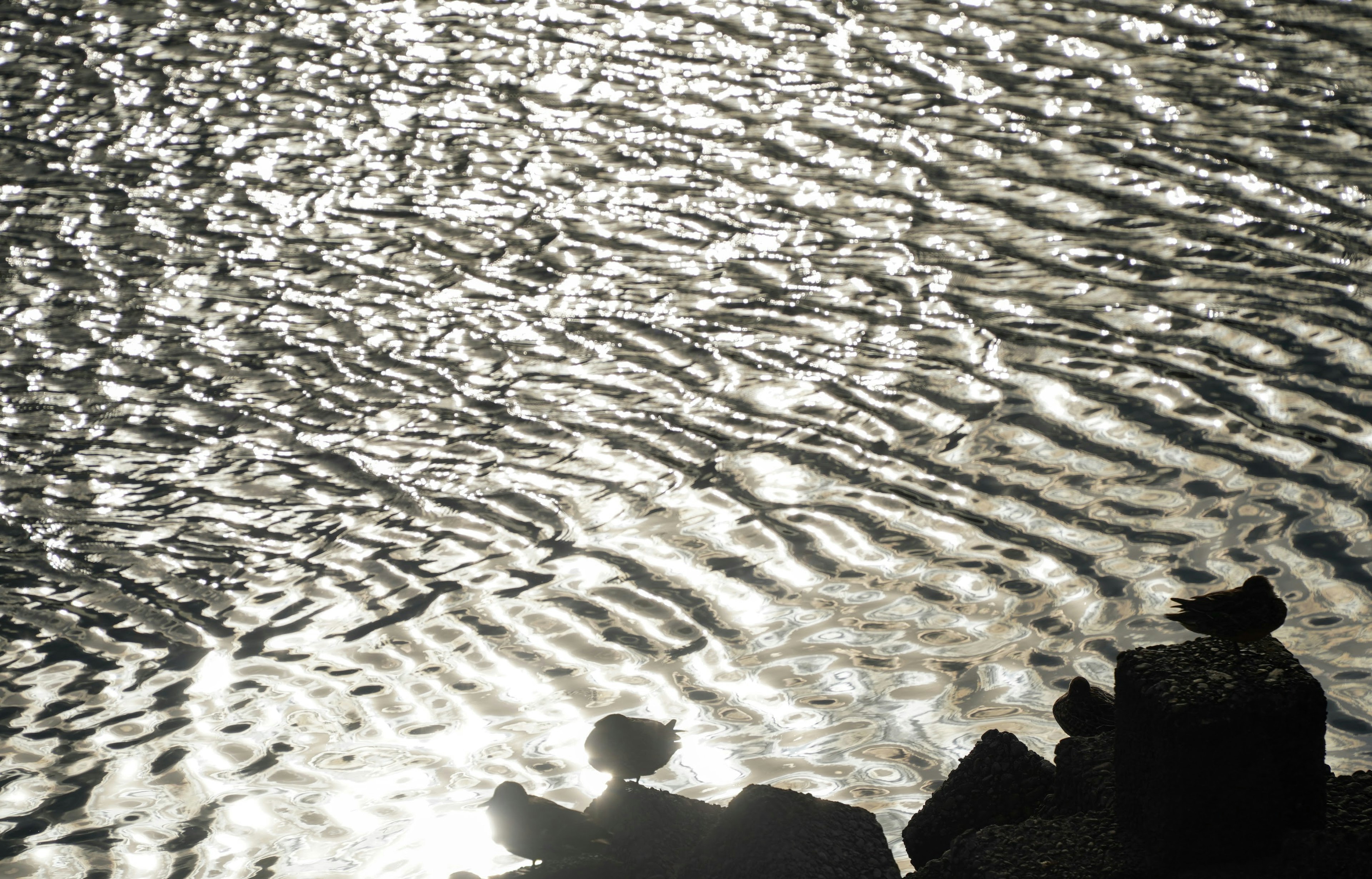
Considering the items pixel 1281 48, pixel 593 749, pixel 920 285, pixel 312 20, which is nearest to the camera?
pixel 593 749

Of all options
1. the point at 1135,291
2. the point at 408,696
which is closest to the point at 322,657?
the point at 408,696

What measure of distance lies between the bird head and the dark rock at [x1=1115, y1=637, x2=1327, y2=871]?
2.87 metres

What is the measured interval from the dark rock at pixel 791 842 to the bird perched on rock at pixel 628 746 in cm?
60

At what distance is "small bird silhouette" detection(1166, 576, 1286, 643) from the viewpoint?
6055 mm

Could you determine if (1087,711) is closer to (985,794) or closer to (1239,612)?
(985,794)

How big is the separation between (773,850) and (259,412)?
8.24 m

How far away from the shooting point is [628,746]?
712cm

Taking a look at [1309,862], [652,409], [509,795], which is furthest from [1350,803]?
[652,409]

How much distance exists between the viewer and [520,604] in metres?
9.87

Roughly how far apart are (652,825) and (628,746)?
497 millimetres

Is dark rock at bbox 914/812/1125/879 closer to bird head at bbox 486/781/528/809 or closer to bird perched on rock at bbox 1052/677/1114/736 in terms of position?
bird perched on rock at bbox 1052/677/1114/736

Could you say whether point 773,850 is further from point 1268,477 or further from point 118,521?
point 118,521

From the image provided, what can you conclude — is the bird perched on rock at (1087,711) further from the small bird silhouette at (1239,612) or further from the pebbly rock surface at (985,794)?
the small bird silhouette at (1239,612)

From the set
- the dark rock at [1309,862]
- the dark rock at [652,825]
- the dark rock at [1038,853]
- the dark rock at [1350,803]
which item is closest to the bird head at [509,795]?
the dark rock at [652,825]
